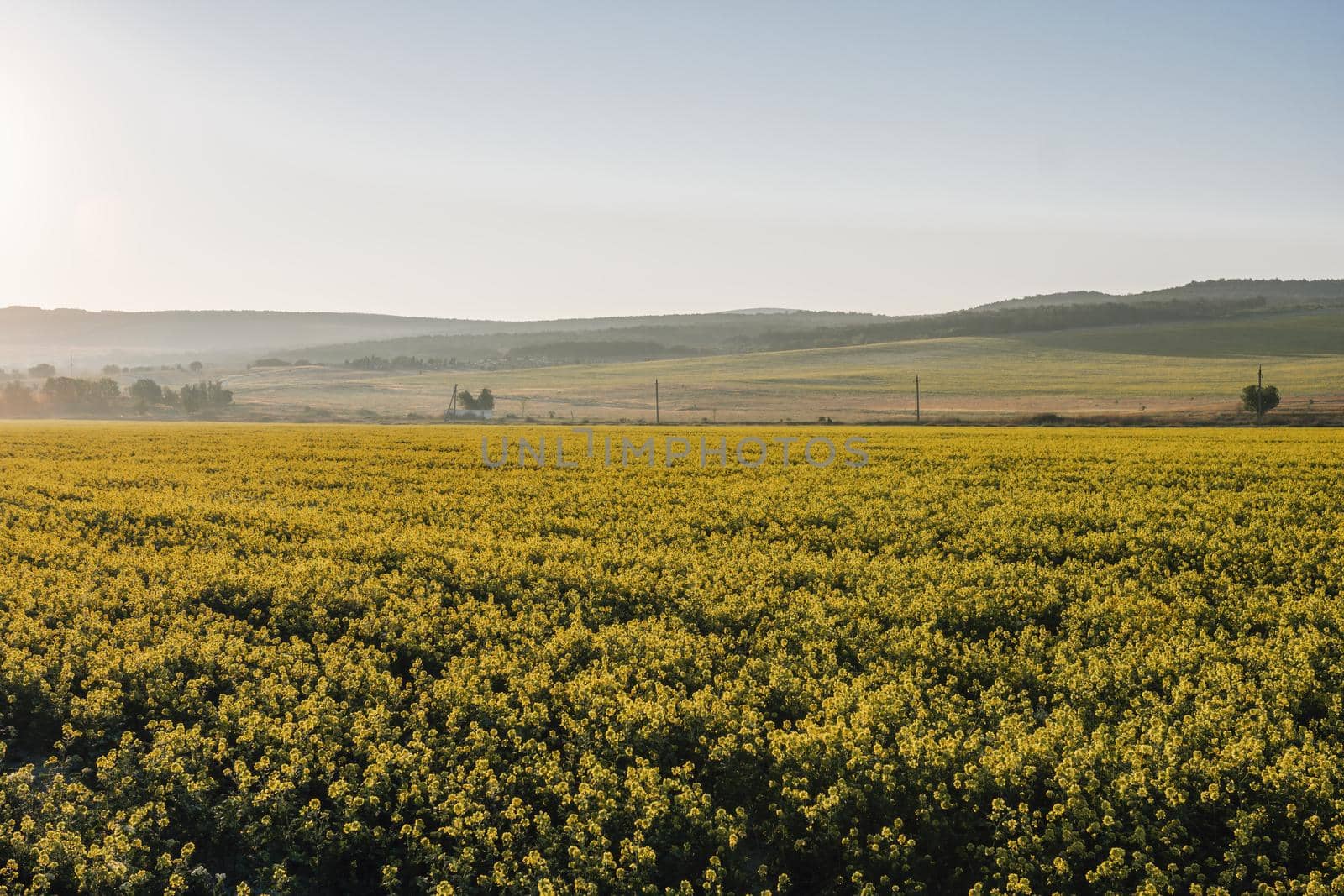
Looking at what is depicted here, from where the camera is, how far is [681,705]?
6.79m

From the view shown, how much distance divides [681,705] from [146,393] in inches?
4542

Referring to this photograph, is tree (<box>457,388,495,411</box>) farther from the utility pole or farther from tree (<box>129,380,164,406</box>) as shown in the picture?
the utility pole

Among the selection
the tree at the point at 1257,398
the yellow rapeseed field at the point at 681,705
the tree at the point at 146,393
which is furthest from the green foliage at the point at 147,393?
the tree at the point at 1257,398

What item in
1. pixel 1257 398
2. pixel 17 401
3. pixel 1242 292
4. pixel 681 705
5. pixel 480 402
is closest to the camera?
pixel 681 705

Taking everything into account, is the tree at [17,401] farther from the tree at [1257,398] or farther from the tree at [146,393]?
the tree at [1257,398]

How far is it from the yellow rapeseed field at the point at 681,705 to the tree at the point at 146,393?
102359mm

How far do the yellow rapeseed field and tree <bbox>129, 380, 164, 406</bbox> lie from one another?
102 m

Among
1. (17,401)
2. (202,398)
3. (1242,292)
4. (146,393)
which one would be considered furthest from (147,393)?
(1242,292)

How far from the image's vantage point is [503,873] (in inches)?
198

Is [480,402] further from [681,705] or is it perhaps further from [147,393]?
[681,705]

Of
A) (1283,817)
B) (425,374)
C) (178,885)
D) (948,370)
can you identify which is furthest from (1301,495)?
(425,374)

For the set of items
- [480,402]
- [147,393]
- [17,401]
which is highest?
[147,393]

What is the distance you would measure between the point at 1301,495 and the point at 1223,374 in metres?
86.5

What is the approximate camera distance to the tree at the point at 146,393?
103m
